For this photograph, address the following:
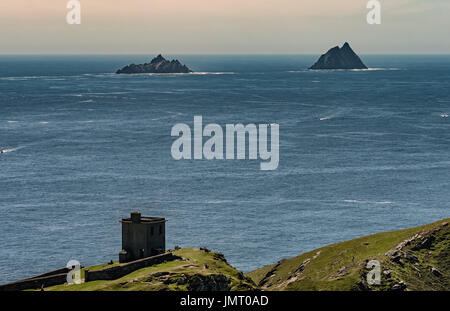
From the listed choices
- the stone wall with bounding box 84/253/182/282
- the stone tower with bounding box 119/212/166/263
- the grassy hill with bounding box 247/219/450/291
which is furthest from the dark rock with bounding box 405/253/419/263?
the stone wall with bounding box 84/253/182/282

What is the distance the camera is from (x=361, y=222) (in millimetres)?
156750

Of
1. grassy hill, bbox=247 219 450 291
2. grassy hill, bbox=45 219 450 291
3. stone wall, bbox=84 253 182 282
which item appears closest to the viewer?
grassy hill, bbox=45 219 450 291

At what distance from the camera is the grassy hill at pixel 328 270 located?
84.8m

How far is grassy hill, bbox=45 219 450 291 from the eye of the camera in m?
84.8

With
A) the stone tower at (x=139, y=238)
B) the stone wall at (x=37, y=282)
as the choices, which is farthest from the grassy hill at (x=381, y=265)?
the stone wall at (x=37, y=282)

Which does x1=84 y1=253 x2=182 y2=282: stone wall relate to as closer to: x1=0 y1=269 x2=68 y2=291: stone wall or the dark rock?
x1=0 y1=269 x2=68 y2=291: stone wall

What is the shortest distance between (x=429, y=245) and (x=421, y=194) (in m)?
67.5

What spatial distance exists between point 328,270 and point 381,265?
25.1 ft

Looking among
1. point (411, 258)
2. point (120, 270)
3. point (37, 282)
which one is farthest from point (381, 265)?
point (37, 282)

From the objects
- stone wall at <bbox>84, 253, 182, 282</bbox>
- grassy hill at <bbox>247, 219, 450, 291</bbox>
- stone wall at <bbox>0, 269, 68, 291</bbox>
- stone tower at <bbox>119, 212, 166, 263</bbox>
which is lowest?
grassy hill at <bbox>247, 219, 450, 291</bbox>

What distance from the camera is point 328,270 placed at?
4257 inches
